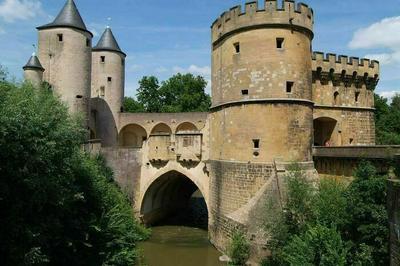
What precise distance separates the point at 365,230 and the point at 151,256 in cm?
1107

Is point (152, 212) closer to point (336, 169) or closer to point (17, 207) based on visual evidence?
point (336, 169)

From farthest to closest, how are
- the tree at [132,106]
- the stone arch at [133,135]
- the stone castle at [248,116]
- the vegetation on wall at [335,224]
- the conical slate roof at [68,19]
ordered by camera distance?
1. the tree at [132,106]
2. the stone arch at [133,135]
3. the conical slate roof at [68,19]
4. the stone castle at [248,116]
5. the vegetation on wall at [335,224]

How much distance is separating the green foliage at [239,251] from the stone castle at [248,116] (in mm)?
347

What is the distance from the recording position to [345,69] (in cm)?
2205

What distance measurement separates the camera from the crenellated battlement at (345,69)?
21250mm

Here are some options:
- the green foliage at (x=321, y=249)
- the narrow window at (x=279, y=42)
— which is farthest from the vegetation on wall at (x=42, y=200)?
the narrow window at (x=279, y=42)

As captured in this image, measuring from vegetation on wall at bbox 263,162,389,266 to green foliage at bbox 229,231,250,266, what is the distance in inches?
38.0

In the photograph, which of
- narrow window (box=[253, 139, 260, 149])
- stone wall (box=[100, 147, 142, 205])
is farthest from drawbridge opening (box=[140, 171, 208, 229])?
narrow window (box=[253, 139, 260, 149])

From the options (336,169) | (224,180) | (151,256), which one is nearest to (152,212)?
(151,256)

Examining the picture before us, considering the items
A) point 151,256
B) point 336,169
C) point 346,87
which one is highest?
point 346,87

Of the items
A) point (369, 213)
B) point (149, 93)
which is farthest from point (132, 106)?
point (369, 213)

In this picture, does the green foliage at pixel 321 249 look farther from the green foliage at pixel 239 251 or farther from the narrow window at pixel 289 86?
the narrow window at pixel 289 86

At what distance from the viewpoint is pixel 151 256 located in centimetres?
1898

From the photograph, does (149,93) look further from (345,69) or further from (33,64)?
(345,69)
